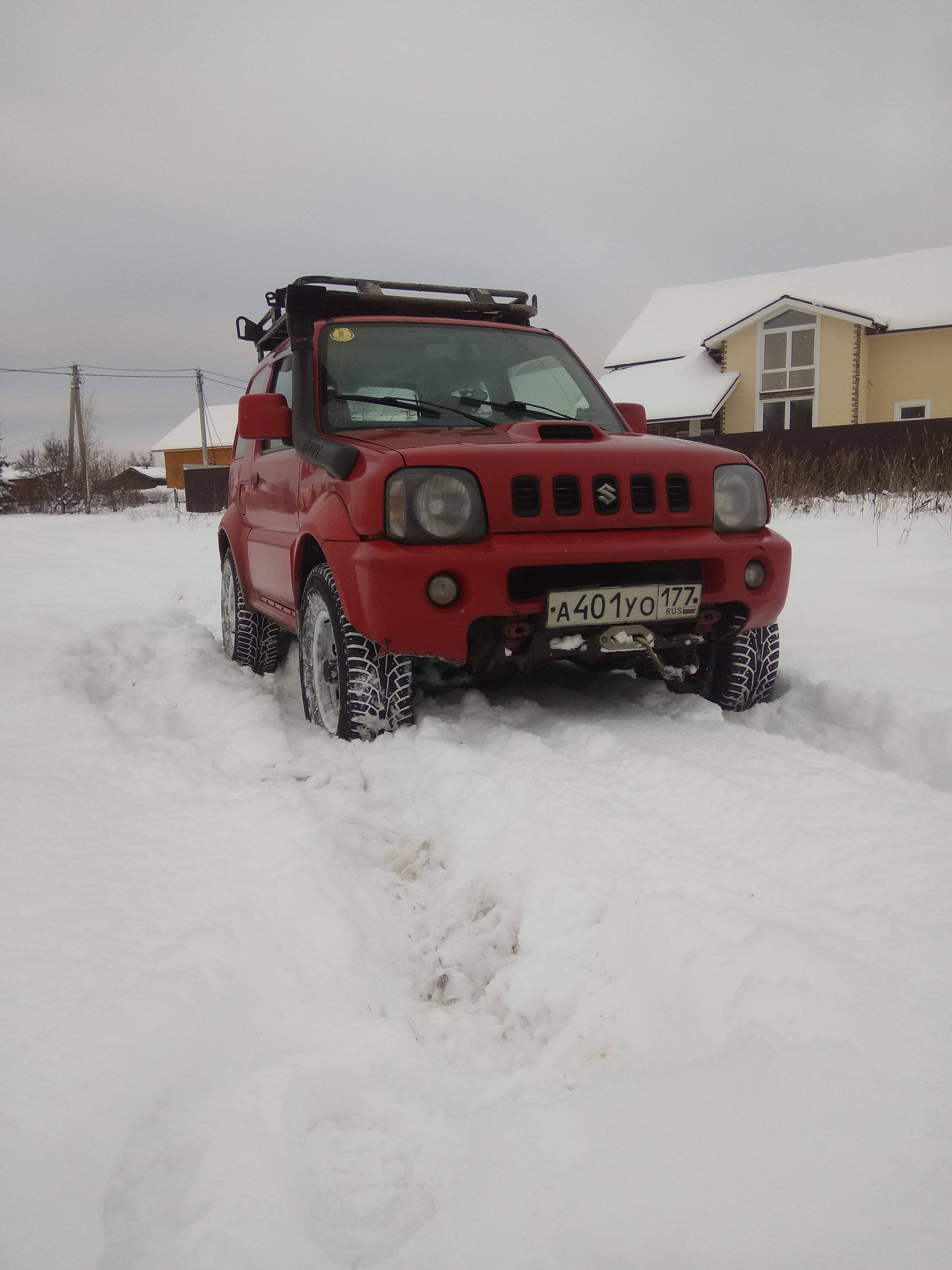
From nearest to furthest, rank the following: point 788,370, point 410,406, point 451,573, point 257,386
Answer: point 451,573
point 410,406
point 257,386
point 788,370

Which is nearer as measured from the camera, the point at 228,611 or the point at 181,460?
the point at 228,611

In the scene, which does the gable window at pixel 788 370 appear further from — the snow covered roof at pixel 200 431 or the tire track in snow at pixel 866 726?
the snow covered roof at pixel 200 431

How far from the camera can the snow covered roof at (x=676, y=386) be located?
2483 centimetres

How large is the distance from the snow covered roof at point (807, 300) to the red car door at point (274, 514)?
76.9ft

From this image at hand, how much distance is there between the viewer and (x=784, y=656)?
14.3 feet

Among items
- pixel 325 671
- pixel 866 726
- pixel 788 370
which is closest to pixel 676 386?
pixel 788 370

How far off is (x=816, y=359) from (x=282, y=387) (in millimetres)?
24049

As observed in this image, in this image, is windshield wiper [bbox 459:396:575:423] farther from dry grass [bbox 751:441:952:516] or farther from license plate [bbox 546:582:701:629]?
dry grass [bbox 751:441:952:516]

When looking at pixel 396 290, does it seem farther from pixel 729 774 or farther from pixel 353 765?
pixel 729 774

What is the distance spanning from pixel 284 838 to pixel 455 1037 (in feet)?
2.73

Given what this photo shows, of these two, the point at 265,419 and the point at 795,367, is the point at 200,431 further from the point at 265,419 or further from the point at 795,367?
the point at 265,419

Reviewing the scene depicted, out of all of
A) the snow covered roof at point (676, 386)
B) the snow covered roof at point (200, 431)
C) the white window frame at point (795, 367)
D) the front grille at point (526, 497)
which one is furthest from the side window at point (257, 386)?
the snow covered roof at point (200, 431)

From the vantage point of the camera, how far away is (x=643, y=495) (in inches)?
126

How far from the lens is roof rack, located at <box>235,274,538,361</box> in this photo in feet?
13.8
